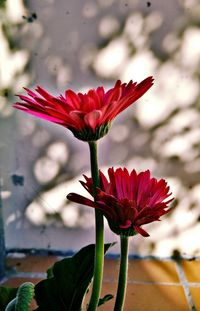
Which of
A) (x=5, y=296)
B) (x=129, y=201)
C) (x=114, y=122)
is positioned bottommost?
(x=5, y=296)

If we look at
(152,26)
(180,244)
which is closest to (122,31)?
(152,26)

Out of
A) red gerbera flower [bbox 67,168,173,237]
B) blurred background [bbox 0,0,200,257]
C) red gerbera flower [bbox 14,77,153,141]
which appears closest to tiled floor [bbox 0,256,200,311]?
blurred background [bbox 0,0,200,257]

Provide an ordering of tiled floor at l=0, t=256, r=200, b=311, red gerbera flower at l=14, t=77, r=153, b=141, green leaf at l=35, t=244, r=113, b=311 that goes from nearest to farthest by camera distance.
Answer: red gerbera flower at l=14, t=77, r=153, b=141 → green leaf at l=35, t=244, r=113, b=311 → tiled floor at l=0, t=256, r=200, b=311

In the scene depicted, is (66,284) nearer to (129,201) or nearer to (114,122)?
(129,201)

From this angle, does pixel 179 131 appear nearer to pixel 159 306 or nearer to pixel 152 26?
pixel 152 26

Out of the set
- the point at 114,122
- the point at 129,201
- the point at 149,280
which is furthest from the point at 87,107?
the point at 149,280

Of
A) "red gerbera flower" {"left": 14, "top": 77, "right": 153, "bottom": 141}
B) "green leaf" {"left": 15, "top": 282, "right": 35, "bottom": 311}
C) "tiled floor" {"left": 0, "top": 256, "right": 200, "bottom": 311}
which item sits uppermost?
"red gerbera flower" {"left": 14, "top": 77, "right": 153, "bottom": 141}

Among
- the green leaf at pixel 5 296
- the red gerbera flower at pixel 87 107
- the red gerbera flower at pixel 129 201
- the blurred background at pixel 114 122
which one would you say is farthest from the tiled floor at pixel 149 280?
the red gerbera flower at pixel 87 107

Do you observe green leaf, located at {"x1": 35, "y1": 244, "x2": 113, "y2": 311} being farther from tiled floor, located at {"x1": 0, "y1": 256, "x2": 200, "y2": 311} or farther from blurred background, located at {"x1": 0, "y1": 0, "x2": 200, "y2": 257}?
blurred background, located at {"x1": 0, "y1": 0, "x2": 200, "y2": 257}
